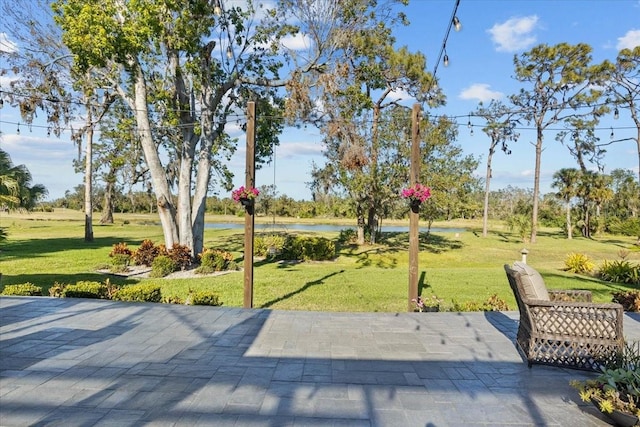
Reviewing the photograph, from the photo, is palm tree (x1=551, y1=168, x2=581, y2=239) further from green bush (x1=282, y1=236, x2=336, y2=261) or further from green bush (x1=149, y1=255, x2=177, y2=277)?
green bush (x1=149, y1=255, x2=177, y2=277)

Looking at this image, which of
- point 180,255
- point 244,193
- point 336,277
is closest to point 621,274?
point 336,277

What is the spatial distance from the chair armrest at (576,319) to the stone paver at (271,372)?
0.37m

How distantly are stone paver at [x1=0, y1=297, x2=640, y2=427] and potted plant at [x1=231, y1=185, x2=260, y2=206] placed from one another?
5.34ft

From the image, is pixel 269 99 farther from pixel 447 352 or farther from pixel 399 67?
pixel 447 352

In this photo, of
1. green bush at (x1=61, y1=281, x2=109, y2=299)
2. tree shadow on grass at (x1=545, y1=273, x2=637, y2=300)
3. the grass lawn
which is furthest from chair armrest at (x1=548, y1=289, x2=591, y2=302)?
green bush at (x1=61, y1=281, x2=109, y2=299)

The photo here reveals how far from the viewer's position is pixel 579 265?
10.5 metres

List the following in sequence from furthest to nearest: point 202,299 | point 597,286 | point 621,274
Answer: point 621,274 → point 597,286 → point 202,299

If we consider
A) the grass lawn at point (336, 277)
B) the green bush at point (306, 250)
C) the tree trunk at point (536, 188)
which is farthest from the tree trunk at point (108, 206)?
the tree trunk at point (536, 188)

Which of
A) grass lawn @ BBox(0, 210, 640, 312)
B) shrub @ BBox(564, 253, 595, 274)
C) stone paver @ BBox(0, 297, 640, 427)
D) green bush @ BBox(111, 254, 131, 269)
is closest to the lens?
stone paver @ BBox(0, 297, 640, 427)

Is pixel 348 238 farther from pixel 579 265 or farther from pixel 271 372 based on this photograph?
pixel 271 372

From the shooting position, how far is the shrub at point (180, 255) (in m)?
9.28

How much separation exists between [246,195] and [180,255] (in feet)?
15.9

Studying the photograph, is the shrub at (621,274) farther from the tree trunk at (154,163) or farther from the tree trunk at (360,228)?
the tree trunk at (154,163)

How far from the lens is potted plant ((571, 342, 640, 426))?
2.14 metres
